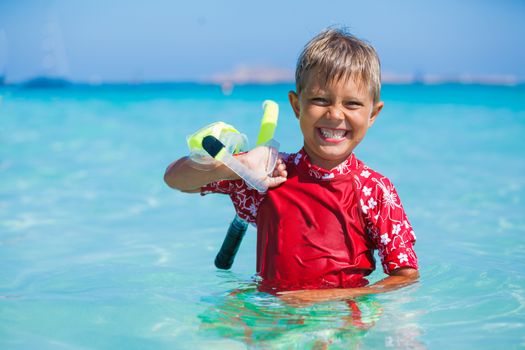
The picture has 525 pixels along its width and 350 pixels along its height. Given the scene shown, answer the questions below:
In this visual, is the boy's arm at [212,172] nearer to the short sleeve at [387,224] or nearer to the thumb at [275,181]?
the thumb at [275,181]

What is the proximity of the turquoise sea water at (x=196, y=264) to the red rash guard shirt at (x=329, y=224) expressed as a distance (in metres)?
0.14

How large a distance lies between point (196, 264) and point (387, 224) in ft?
5.49

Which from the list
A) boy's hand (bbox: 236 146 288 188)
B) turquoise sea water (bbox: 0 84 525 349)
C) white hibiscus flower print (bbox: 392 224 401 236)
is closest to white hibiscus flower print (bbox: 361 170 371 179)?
white hibiscus flower print (bbox: 392 224 401 236)

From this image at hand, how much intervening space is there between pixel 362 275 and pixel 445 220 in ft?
9.61

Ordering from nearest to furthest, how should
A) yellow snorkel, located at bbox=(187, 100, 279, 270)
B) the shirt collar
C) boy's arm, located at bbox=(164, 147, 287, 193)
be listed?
yellow snorkel, located at bbox=(187, 100, 279, 270) < boy's arm, located at bbox=(164, 147, 287, 193) < the shirt collar

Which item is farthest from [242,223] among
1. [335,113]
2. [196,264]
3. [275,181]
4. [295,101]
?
[196,264]

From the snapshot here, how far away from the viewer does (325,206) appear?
2732 millimetres

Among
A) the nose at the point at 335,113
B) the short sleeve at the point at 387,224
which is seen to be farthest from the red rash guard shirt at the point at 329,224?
the nose at the point at 335,113

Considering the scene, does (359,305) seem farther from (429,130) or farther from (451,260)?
(429,130)

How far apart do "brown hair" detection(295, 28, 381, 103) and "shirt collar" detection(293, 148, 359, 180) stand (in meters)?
0.25

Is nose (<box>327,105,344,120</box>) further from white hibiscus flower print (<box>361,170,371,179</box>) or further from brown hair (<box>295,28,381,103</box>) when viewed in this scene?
white hibiscus flower print (<box>361,170,371,179</box>)

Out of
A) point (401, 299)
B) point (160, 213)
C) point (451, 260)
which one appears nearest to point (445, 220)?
point (451, 260)

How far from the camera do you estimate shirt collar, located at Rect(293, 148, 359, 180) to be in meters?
2.74

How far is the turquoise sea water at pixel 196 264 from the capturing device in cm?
266
